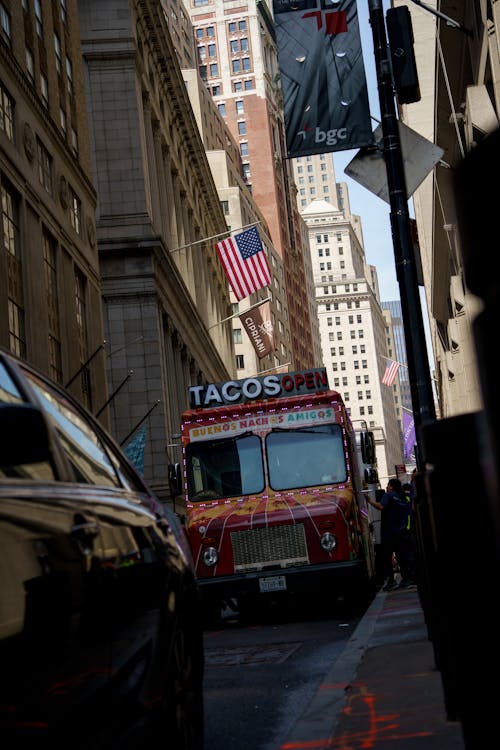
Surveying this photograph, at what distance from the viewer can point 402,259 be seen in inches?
447

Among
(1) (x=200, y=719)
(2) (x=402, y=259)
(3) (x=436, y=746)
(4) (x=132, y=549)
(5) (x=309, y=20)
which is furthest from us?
(5) (x=309, y=20)

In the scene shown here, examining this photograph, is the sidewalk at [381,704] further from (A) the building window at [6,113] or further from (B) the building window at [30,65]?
(B) the building window at [30,65]

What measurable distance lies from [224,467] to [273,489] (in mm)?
884

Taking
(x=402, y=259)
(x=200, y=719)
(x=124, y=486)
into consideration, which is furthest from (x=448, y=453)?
(x=402, y=259)

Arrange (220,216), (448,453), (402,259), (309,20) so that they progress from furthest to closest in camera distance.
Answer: (220,216) < (309,20) < (402,259) < (448,453)

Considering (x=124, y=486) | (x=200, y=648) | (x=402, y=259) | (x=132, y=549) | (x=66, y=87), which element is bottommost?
(x=200, y=648)

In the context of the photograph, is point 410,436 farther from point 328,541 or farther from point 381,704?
point 381,704

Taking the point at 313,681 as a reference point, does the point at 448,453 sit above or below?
above

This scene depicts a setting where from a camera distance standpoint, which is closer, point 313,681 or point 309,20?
point 313,681

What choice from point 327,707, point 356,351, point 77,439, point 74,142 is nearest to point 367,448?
point 327,707

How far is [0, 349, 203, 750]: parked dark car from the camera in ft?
8.68

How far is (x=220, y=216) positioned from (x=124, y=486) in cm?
8072

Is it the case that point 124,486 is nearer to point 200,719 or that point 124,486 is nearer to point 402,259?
point 200,719

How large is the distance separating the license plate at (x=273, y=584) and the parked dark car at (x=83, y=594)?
1035 centimetres
